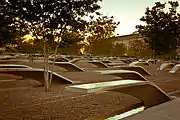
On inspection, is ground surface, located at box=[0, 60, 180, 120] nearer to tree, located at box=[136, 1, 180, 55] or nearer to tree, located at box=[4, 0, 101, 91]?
tree, located at box=[4, 0, 101, 91]

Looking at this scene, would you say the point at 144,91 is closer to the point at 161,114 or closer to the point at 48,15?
the point at 161,114

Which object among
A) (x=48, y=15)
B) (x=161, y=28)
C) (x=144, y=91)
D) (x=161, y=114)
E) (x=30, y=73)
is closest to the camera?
(x=161, y=114)

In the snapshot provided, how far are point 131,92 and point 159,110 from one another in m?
1.34

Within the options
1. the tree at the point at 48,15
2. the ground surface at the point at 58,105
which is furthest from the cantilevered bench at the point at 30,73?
the ground surface at the point at 58,105

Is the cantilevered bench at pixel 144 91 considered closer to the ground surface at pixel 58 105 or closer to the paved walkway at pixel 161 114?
the ground surface at pixel 58 105

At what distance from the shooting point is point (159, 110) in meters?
3.33

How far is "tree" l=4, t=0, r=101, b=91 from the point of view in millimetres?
6398

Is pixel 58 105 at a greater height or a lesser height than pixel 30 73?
lesser

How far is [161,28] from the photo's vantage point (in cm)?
1888

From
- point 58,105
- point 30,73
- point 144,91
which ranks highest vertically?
point 30,73

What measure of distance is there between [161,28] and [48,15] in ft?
46.1

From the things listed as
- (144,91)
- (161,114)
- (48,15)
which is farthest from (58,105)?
(48,15)

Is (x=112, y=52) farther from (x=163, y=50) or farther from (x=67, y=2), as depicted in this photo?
(x=67, y=2)

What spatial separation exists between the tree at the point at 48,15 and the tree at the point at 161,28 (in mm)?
12988
